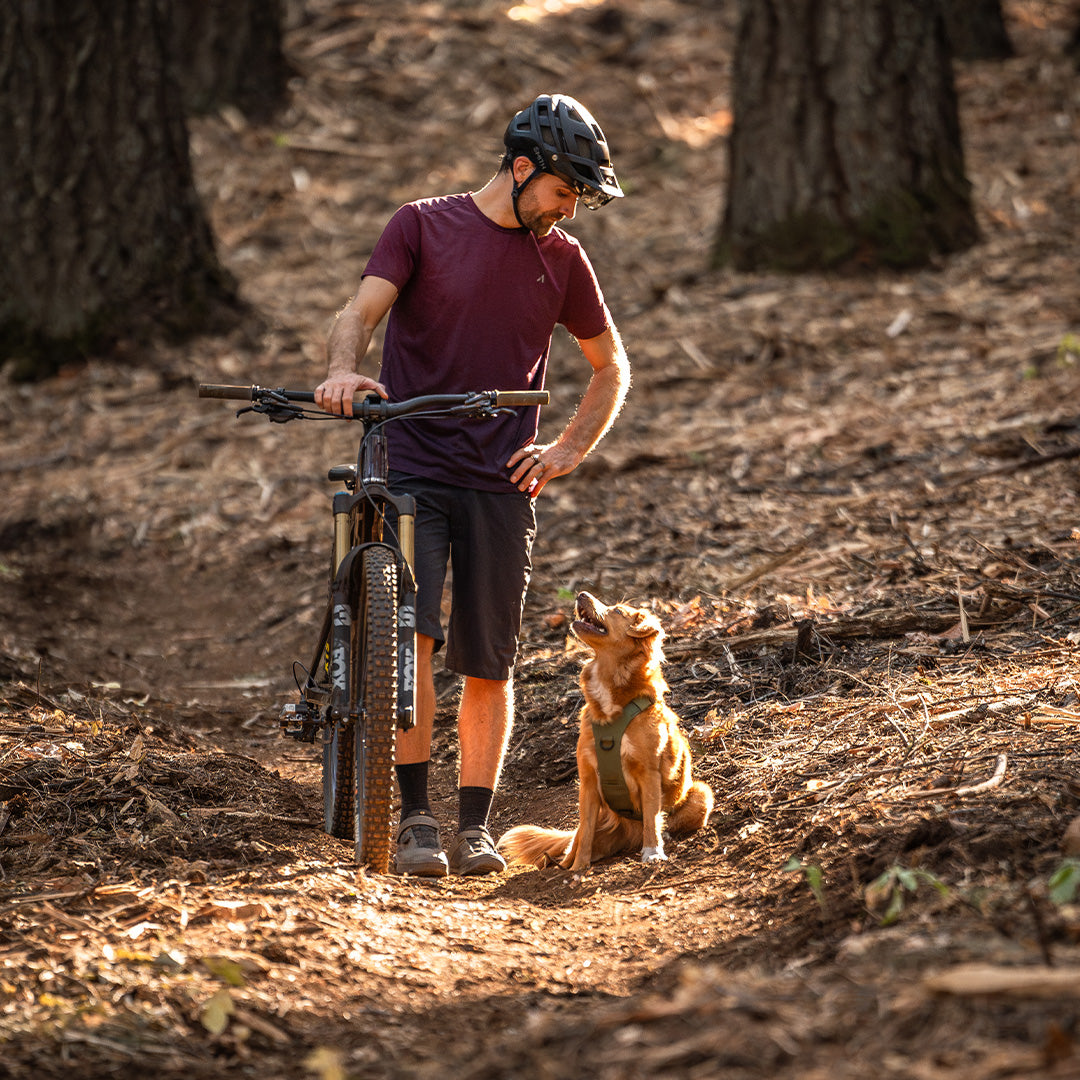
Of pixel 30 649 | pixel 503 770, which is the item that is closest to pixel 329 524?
pixel 30 649

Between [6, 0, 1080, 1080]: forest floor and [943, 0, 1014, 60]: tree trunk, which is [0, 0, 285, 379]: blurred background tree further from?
[943, 0, 1014, 60]: tree trunk

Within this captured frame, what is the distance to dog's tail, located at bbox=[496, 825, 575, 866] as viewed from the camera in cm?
509

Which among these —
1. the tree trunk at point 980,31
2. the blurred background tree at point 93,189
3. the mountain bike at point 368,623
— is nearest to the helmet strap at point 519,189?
the mountain bike at point 368,623

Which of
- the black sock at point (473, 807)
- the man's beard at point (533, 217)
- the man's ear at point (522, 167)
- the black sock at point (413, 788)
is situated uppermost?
the man's ear at point (522, 167)

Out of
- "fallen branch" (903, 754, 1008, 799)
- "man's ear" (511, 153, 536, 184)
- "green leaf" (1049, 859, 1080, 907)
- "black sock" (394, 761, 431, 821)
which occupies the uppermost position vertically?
"man's ear" (511, 153, 536, 184)

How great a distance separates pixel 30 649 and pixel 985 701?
5422 mm

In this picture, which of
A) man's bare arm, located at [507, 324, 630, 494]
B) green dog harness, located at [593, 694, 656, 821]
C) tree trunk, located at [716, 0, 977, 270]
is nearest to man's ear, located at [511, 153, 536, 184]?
man's bare arm, located at [507, 324, 630, 494]

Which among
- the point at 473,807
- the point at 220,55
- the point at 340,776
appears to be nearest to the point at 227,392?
the point at 340,776

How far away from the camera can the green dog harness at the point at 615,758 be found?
511cm

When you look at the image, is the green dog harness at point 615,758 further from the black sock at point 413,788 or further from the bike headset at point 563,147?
the bike headset at point 563,147

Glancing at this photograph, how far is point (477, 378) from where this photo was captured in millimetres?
4949

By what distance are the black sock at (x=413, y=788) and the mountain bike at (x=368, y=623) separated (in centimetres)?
21

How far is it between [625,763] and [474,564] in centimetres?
99

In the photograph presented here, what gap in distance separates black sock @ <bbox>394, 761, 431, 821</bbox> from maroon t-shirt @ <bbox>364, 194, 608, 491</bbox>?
43.4 inches
